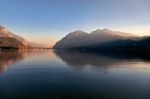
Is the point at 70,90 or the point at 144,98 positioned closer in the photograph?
the point at 144,98


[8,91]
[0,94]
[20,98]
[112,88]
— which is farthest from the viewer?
[112,88]

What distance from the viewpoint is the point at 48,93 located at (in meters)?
23.7

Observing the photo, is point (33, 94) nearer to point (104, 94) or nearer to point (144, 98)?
point (104, 94)

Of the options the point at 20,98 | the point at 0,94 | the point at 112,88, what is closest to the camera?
the point at 20,98

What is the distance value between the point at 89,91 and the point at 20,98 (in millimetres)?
8667

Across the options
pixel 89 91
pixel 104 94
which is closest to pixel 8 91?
pixel 89 91

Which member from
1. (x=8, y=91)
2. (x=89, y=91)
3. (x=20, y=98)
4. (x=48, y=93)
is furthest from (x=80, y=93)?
(x=8, y=91)

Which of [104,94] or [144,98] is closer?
[144,98]

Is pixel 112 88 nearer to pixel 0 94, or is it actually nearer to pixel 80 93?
pixel 80 93

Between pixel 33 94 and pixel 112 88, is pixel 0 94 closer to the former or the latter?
pixel 33 94

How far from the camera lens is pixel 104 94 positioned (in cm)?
2341

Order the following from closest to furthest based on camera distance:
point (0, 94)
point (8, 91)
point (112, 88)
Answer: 1. point (0, 94)
2. point (8, 91)
3. point (112, 88)

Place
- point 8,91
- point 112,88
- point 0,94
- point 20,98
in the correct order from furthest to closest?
point 112,88 → point 8,91 → point 0,94 → point 20,98

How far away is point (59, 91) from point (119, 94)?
741 centimetres
